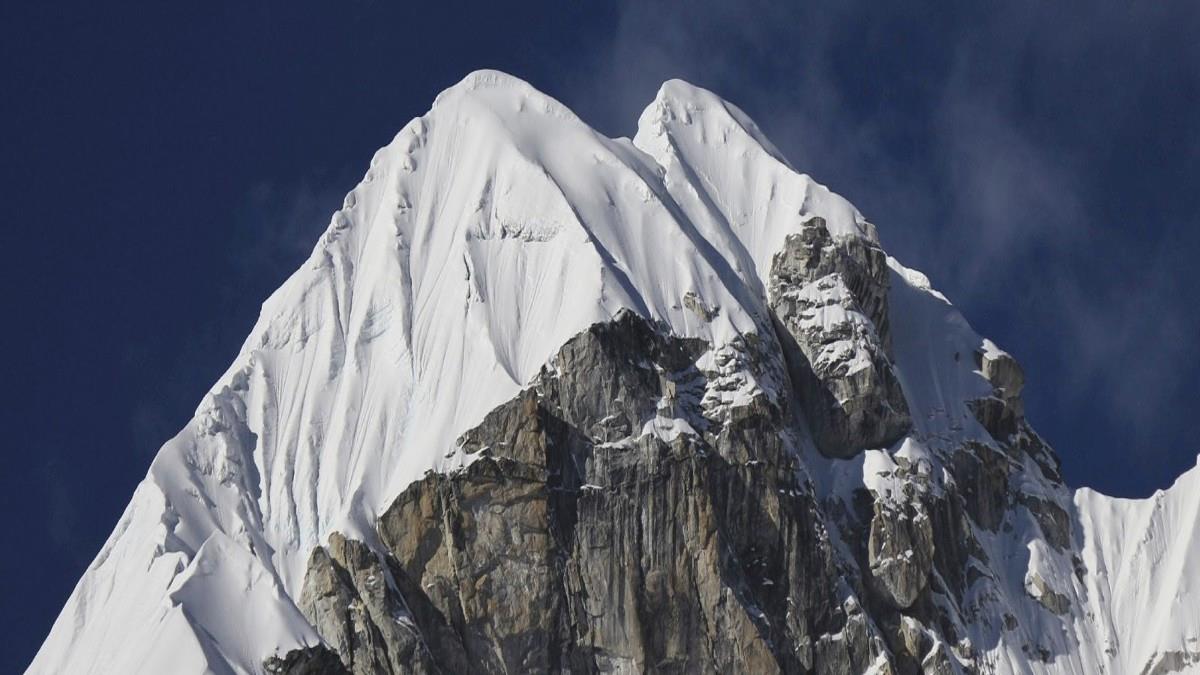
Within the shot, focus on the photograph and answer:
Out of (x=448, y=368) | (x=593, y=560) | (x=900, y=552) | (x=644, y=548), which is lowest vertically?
(x=593, y=560)

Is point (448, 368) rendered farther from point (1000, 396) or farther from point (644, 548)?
point (1000, 396)

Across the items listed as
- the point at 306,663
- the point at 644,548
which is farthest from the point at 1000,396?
the point at 306,663

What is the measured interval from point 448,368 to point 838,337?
22.1 m

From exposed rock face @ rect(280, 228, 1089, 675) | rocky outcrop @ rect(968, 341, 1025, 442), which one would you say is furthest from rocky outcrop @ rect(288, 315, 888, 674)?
rocky outcrop @ rect(968, 341, 1025, 442)

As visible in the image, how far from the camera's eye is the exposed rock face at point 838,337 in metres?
184

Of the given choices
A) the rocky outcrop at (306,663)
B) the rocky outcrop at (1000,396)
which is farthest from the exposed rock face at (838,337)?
the rocky outcrop at (306,663)

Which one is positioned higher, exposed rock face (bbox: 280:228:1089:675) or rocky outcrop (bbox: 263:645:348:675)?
exposed rock face (bbox: 280:228:1089:675)

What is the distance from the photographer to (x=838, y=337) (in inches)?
7347

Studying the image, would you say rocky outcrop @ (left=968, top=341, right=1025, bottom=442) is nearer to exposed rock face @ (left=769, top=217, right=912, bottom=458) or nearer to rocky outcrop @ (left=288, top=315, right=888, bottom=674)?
exposed rock face @ (left=769, top=217, right=912, bottom=458)

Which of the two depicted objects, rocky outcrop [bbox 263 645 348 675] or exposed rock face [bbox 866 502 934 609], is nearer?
rocky outcrop [bbox 263 645 348 675]

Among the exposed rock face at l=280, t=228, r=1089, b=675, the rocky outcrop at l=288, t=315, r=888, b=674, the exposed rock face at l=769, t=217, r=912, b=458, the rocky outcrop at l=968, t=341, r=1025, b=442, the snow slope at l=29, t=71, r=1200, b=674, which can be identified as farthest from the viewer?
the rocky outcrop at l=968, t=341, r=1025, b=442

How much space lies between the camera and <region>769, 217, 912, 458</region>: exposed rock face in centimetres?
18450

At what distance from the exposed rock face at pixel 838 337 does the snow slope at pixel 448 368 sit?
1.44 m

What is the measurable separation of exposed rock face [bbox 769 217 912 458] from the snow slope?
1.44m
